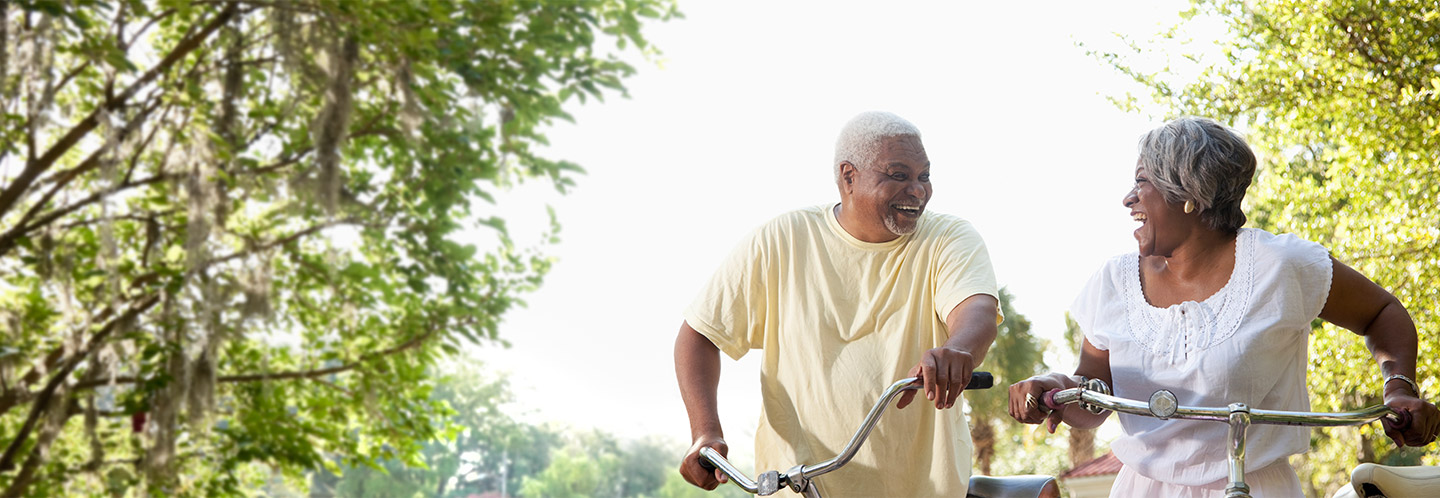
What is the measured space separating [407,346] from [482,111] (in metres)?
1.31

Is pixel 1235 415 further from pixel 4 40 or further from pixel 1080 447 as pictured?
pixel 1080 447

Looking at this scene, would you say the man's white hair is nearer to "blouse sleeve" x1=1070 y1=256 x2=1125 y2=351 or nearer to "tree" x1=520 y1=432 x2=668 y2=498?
"blouse sleeve" x1=1070 y1=256 x2=1125 y2=351

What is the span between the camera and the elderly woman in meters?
1.44

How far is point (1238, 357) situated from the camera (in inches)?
56.5

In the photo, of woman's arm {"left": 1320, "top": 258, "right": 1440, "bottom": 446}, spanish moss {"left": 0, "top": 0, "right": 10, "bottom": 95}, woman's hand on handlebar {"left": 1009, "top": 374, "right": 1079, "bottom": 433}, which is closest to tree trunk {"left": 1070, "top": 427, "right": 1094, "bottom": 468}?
spanish moss {"left": 0, "top": 0, "right": 10, "bottom": 95}

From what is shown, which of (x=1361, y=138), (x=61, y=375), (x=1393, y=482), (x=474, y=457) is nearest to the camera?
(x=1393, y=482)

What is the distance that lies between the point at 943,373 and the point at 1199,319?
365 millimetres

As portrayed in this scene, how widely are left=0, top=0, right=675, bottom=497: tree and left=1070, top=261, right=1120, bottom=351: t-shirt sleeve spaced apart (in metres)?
3.92

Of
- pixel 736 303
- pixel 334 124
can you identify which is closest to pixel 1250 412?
pixel 736 303

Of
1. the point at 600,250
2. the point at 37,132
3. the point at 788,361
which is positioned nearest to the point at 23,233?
the point at 37,132

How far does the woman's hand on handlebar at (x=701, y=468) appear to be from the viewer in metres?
1.59

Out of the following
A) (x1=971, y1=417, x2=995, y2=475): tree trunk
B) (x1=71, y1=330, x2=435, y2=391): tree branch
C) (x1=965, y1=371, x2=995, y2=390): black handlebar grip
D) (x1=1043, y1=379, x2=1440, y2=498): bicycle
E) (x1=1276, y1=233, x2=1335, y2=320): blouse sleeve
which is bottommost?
(x1=971, y1=417, x2=995, y2=475): tree trunk

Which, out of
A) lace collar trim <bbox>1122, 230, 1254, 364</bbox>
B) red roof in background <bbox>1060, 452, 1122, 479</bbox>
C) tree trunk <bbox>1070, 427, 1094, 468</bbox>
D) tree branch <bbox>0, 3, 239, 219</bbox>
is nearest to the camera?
lace collar trim <bbox>1122, 230, 1254, 364</bbox>

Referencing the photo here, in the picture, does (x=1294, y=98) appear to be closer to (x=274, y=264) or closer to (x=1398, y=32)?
(x=1398, y=32)
